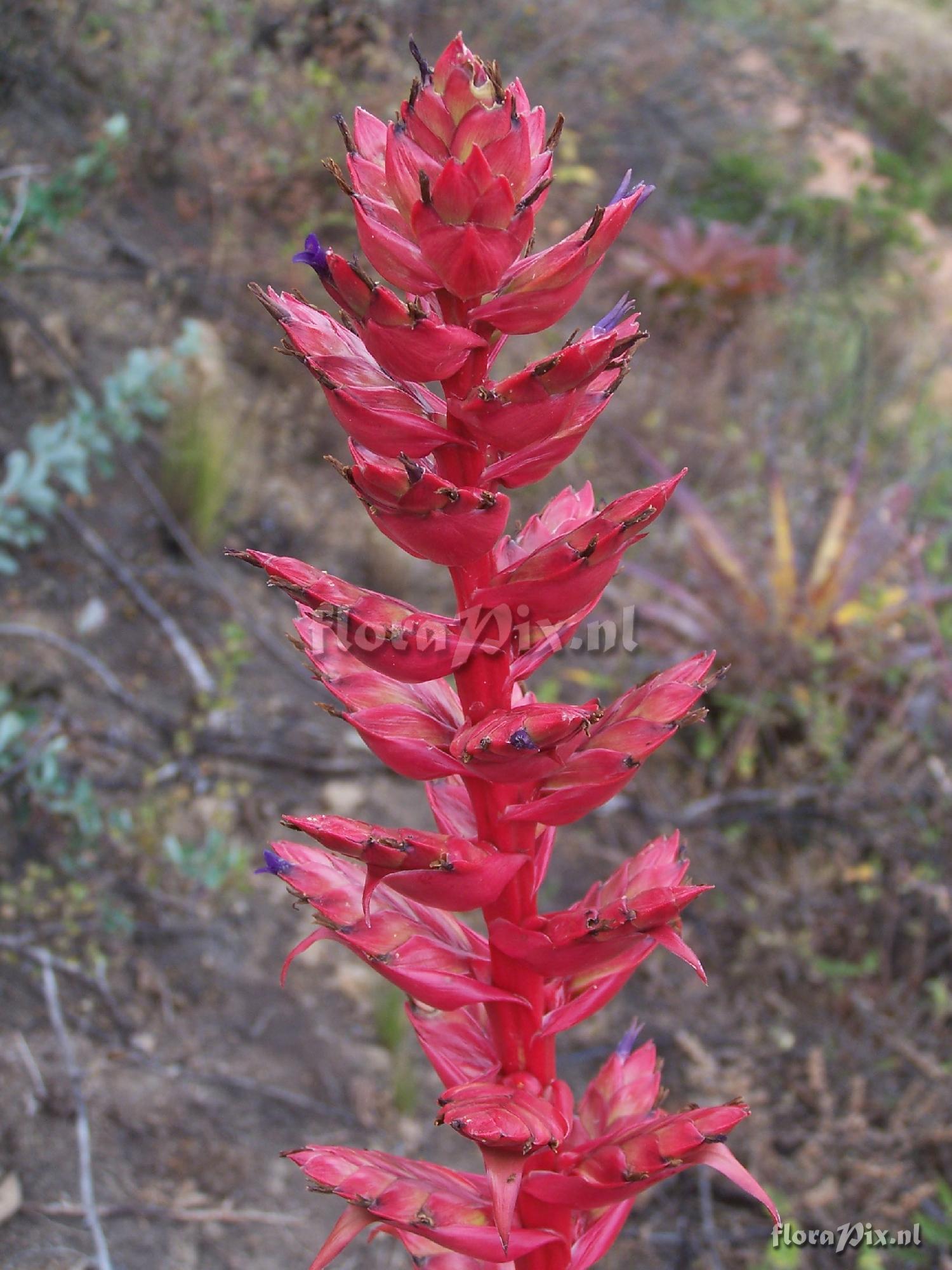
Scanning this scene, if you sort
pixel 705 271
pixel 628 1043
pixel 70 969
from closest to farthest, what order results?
1. pixel 628 1043
2. pixel 70 969
3. pixel 705 271

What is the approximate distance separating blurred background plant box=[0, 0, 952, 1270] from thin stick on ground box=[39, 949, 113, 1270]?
0.05m

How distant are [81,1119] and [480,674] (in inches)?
73.6

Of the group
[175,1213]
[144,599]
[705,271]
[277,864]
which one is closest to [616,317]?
[277,864]

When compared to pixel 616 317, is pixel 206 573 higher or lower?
lower

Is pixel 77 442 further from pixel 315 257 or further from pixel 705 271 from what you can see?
pixel 705 271

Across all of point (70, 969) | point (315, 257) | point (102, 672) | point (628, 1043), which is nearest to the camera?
point (315, 257)

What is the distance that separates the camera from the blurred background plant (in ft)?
8.83

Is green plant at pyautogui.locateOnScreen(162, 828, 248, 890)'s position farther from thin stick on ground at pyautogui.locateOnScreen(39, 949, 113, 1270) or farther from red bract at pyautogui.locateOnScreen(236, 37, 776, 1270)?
red bract at pyautogui.locateOnScreen(236, 37, 776, 1270)

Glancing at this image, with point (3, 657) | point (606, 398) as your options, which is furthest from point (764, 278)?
point (606, 398)

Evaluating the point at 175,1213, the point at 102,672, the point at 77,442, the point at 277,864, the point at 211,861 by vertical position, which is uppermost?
the point at 277,864

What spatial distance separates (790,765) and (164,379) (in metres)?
2.91

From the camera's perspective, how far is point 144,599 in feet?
12.4

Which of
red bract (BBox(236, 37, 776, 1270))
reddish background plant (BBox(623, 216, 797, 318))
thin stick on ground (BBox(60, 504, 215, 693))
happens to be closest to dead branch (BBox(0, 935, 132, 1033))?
thin stick on ground (BBox(60, 504, 215, 693))

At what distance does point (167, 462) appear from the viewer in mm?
4027
